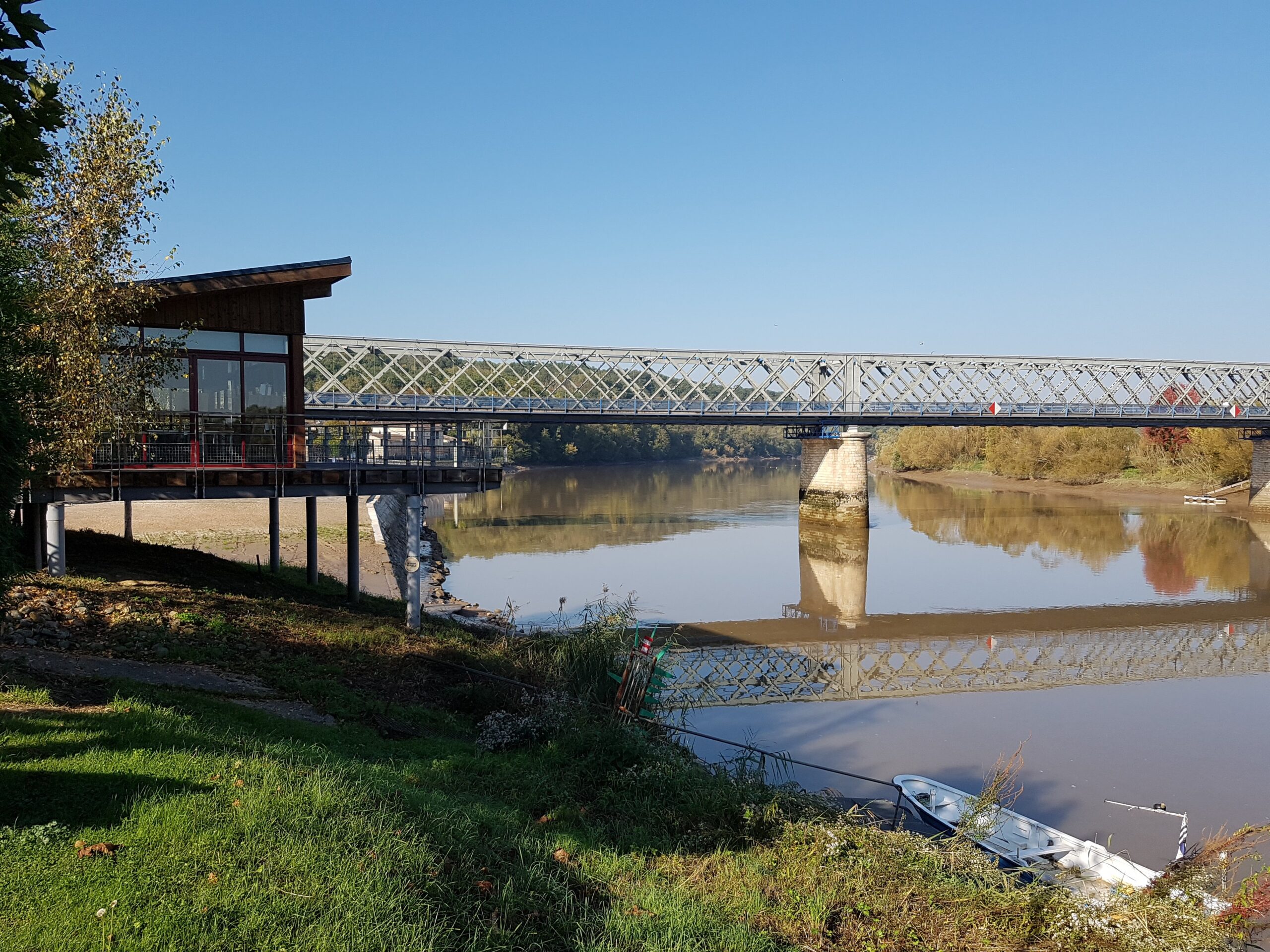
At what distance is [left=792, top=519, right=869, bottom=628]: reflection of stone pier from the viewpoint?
29.5 m

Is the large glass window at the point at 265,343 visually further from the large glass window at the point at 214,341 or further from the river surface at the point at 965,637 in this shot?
the river surface at the point at 965,637

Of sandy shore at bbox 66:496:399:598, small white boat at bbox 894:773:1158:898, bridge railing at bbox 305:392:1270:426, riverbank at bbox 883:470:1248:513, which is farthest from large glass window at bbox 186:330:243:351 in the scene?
riverbank at bbox 883:470:1248:513

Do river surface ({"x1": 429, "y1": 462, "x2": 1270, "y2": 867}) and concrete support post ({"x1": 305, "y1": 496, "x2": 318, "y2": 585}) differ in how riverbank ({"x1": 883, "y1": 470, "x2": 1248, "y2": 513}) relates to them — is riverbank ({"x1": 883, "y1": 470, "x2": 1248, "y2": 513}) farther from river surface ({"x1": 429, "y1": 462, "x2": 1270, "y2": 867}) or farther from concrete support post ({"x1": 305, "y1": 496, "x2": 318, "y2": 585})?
concrete support post ({"x1": 305, "y1": 496, "x2": 318, "y2": 585})

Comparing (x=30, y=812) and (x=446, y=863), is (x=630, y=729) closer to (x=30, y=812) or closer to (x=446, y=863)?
(x=446, y=863)

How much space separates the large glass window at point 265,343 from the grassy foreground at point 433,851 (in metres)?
9.10

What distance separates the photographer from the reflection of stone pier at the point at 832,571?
29500 millimetres

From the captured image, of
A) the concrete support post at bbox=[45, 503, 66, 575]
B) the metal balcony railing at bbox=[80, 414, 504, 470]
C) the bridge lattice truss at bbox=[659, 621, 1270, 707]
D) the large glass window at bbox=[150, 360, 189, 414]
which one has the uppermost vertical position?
the large glass window at bbox=[150, 360, 189, 414]

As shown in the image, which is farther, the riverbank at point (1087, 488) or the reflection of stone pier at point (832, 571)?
the riverbank at point (1087, 488)

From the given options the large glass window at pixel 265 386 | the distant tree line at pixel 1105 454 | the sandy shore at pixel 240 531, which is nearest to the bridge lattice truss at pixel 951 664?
the large glass window at pixel 265 386

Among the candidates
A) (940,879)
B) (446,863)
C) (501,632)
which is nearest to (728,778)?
(940,879)

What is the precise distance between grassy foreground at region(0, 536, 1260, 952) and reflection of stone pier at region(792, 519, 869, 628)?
1774cm

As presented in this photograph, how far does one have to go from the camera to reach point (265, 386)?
20.2m

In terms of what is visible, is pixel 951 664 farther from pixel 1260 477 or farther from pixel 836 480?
pixel 1260 477

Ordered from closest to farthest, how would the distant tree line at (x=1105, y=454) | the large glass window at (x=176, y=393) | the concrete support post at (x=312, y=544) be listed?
the large glass window at (x=176, y=393)
the concrete support post at (x=312, y=544)
the distant tree line at (x=1105, y=454)
